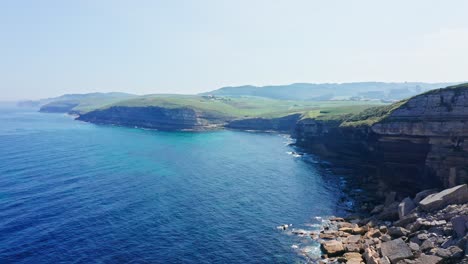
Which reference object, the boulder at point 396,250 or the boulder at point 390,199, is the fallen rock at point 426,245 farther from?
the boulder at point 390,199

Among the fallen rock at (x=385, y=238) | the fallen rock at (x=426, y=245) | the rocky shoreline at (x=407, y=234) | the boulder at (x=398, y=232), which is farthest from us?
the boulder at (x=398, y=232)

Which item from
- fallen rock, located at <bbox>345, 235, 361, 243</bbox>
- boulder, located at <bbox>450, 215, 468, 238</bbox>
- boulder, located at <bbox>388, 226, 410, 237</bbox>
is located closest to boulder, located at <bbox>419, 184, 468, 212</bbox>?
boulder, located at <bbox>388, 226, 410, 237</bbox>

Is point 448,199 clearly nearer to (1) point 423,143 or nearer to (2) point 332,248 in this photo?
(1) point 423,143

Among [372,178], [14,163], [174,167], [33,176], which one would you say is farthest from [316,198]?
[14,163]

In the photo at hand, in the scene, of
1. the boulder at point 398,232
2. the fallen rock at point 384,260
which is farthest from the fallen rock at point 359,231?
the fallen rock at point 384,260

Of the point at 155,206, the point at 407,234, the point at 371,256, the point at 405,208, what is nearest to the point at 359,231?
the point at 407,234

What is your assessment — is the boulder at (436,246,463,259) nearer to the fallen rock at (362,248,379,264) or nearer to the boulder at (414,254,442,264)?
the boulder at (414,254,442,264)

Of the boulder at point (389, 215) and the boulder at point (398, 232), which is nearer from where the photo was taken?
the boulder at point (398, 232)
